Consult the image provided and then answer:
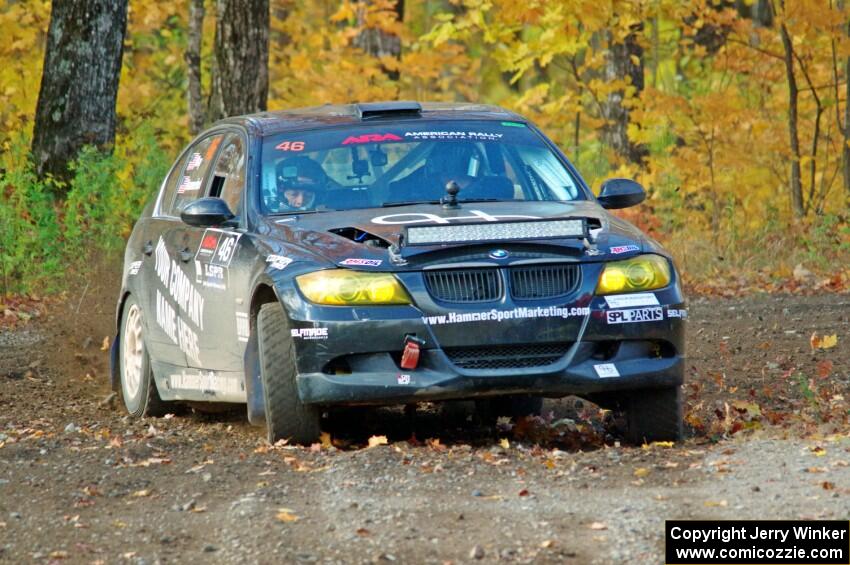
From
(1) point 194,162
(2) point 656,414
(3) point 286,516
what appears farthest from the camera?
(1) point 194,162

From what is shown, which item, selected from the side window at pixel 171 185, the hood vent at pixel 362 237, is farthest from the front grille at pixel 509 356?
the side window at pixel 171 185

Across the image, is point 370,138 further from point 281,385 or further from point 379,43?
point 379,43

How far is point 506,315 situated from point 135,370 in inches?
135

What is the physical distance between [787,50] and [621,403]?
41.9 feet

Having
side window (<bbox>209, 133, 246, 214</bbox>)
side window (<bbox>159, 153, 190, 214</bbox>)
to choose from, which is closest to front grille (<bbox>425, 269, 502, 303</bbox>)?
side window (<bbox>209, 133, 246, 214</bbox>)

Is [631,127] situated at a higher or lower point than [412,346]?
higher

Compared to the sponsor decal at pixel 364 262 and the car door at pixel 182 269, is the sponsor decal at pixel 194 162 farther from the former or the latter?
the sponsor decal at pixel 364 262

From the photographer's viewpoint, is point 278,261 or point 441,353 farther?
point 278,261

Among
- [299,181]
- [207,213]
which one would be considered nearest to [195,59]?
[299,181]

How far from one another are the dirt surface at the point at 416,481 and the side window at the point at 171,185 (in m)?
1.28

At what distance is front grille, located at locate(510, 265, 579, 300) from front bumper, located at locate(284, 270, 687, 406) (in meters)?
0.08

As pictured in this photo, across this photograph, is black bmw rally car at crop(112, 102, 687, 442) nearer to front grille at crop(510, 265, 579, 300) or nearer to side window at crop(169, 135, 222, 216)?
front grille at crop(510, 265, 579, 300)

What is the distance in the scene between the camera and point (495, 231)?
6.97 metres

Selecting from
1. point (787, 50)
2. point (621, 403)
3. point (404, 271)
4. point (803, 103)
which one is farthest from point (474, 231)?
point (803, 103)
